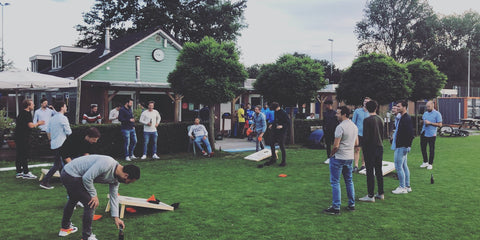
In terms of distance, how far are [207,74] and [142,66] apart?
1291cm

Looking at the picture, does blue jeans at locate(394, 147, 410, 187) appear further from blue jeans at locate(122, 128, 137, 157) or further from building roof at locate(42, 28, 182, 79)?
building roof at locate(42, 28, 182, 79)

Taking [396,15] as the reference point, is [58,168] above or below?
below

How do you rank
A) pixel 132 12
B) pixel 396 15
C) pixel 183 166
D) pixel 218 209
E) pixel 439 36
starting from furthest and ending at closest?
pixel 439 36 < pixel 396 15 < pixel 132 12 < pixel 183 166 < pixel 218 209

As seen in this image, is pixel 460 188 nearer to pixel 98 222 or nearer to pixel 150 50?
pixel 98 222

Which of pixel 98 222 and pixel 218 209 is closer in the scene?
pixel 98 222

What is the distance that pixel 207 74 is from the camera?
12523 millimetres

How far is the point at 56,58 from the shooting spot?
28094mm

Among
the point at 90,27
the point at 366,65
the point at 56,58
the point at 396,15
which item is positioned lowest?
the point at 366,65

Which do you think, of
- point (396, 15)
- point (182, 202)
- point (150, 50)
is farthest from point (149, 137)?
point (396, 15)

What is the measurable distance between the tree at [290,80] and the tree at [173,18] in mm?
22951

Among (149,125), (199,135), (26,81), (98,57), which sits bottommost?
(199,135)

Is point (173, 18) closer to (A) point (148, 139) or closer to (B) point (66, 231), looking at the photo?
(A) point (148, 139)

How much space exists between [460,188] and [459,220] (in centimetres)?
255

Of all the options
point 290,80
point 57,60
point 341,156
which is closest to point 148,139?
point 290,80
